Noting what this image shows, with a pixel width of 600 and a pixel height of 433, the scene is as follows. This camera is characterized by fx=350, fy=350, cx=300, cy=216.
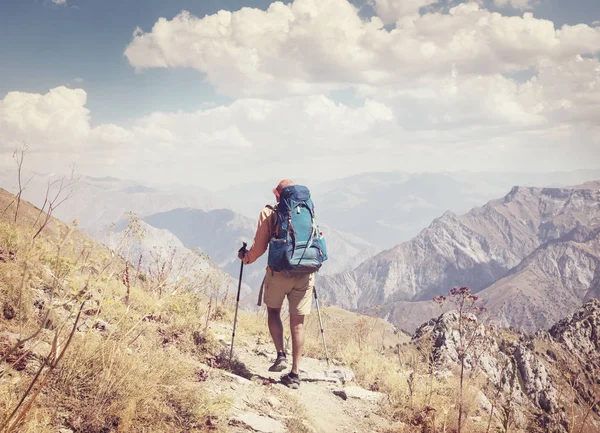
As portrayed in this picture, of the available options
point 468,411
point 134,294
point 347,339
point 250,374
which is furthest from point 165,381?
point 347,339

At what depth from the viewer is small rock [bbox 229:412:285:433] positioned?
414cm

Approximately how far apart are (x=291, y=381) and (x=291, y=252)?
7.11 ft

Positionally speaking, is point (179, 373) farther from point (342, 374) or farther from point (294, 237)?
point (342, 374)

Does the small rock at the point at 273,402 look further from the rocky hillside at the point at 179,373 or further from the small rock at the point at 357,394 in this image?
the small rock at the point at 357,394

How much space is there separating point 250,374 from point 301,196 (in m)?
3.17

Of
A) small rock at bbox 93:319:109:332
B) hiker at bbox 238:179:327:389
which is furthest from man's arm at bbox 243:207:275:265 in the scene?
small rock at bbox 93:319:109:332

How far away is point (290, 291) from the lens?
18.7 ft

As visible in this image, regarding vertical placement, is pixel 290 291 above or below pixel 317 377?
above

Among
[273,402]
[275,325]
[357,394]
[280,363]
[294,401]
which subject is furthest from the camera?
[357,394]

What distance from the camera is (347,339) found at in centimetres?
959

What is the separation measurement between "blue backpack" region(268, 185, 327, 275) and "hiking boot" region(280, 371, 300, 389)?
175 centimetres

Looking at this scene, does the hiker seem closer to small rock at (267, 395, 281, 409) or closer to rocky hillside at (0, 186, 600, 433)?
small rock at (267, 395, 281, 409)

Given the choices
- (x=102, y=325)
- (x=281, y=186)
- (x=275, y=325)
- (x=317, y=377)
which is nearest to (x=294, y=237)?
(x=281, y=186)

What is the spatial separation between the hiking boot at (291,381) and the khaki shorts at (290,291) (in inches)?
41.0
